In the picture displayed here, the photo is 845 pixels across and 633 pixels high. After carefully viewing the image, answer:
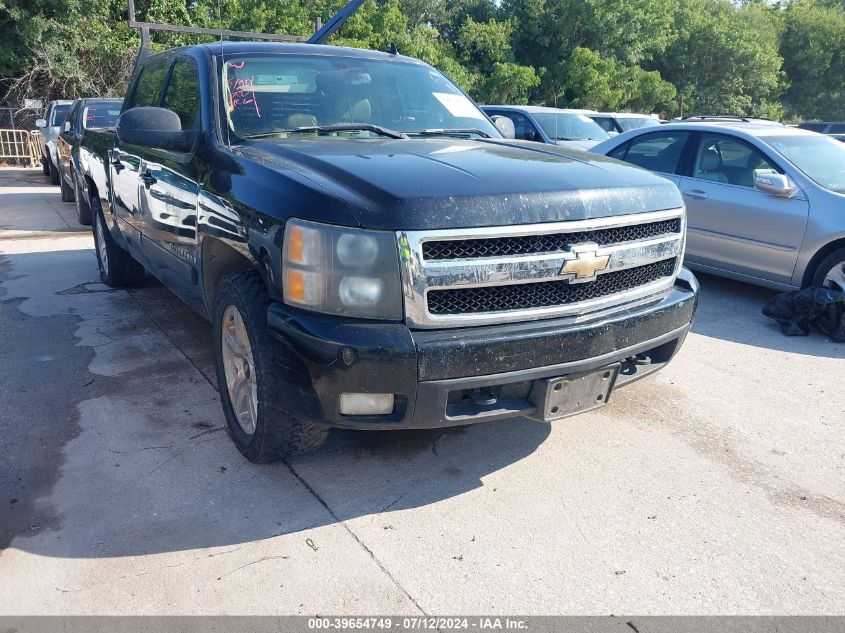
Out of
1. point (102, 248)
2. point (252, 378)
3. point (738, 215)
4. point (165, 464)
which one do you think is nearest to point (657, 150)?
point (738, 215)

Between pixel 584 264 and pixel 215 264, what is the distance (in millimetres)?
1826

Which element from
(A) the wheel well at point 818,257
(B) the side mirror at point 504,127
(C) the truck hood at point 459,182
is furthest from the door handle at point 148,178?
(A) the wheel well at point 818,257

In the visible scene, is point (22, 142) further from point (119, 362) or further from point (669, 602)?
point (669, 602)

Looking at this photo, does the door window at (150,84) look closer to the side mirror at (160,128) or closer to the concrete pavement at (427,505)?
the side mirror at (160,128)

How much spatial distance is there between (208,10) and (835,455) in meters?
24.0

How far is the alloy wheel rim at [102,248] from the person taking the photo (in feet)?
20.8

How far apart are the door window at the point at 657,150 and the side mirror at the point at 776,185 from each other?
1.05m

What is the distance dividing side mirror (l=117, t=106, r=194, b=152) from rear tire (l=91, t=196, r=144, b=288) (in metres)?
2.51

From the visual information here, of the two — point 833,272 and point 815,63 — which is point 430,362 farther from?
point 815,63

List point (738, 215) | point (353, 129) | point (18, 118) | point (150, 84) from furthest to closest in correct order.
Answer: point (18, 118) → point (738, 215) → point (150, 84) → point (353, 129)

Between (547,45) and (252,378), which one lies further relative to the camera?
(547,45)

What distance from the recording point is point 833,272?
5.84 m

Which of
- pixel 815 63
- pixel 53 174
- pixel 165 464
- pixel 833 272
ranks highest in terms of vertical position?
pixel 833 272

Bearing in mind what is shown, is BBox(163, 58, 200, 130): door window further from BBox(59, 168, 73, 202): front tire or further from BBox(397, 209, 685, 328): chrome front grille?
BBox(59, 168, 73, 202): front tire
